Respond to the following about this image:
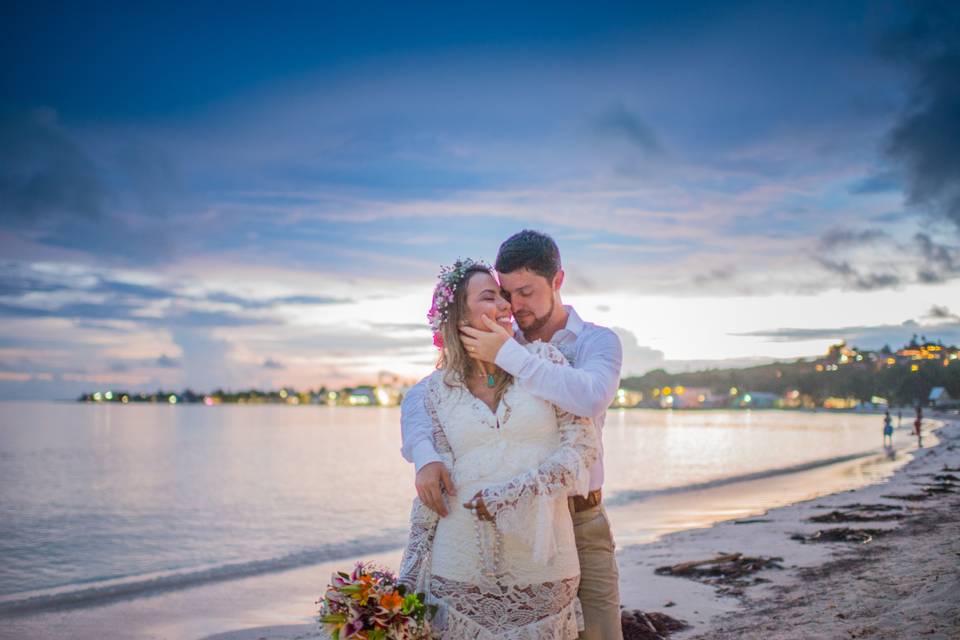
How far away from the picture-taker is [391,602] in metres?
3.17

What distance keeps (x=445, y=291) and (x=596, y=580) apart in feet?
5.40

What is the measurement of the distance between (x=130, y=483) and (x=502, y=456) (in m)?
35.0

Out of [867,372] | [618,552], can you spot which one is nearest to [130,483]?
[618,552]

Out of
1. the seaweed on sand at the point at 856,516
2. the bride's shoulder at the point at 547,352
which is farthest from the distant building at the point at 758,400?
the bride's shoulder at the point at 547,352

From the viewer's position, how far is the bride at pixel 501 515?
10.6ft

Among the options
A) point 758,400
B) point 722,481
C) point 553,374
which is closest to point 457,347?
point 553,374

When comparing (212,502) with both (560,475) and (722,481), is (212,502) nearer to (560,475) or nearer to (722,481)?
(722,481)

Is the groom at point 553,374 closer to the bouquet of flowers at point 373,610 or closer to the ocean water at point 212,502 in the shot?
the bouquet of flowers at point 373,610

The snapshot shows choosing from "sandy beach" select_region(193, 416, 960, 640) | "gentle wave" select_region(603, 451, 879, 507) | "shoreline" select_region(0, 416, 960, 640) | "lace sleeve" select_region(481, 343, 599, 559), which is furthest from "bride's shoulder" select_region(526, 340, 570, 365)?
"gentle wave" select_region(603, 451, 879, 507)

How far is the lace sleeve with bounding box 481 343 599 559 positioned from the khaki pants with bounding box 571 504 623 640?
0.55 meters

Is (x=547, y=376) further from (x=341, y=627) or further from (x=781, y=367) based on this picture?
(x=781, y=367)

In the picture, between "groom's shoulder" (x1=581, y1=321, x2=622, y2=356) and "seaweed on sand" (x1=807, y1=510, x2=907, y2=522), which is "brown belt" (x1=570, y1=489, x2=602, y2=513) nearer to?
"groom's shoulder" (x1=581, y1=321, x2=622, y2=356)

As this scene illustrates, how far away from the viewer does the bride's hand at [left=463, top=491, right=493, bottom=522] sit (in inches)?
127

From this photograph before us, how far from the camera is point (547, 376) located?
318 centimetres
